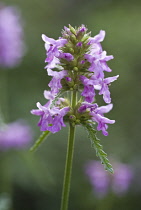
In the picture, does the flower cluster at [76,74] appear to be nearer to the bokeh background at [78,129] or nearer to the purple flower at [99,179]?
the bokeh background at [78,129]

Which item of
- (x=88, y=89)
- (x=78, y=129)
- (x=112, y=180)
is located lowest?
(x=112, y=180)

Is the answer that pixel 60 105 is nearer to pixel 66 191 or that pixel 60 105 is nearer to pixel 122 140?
pixel 66 191

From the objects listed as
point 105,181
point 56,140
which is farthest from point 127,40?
point 105,181

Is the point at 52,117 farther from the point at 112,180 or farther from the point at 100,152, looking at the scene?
the point at 112,180

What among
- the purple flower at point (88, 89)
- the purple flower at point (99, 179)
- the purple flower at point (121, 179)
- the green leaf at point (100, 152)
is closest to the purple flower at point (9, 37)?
the purple flower at point (99, 179)

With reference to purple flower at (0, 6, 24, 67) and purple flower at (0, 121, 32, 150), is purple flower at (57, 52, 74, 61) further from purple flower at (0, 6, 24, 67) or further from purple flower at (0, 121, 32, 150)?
purple flower at (0, 6, 24, 67)

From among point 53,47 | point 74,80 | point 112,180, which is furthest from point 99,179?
point 53,47
